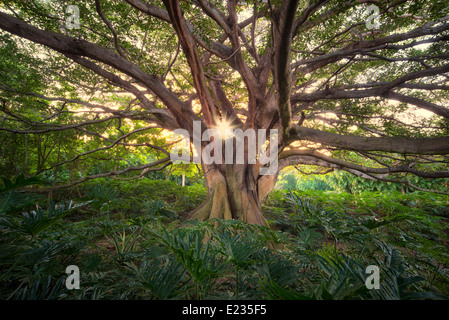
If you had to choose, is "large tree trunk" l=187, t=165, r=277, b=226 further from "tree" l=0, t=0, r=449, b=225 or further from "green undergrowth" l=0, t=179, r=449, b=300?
"green undergrowth" l=0, t=179, r=449, b=300

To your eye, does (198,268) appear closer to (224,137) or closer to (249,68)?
(224,137)

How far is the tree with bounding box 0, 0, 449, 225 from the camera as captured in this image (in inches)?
99.3

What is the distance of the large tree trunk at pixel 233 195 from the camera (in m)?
3.34

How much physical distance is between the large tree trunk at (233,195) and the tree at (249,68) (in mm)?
22

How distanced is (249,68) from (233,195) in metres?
2.42

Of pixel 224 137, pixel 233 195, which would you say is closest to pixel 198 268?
pixel 233 195

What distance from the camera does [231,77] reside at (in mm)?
4793

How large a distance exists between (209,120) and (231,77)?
2045mm

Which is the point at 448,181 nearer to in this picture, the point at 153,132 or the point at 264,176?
the point at 264,176

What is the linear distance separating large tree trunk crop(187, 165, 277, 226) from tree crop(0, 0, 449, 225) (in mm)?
22

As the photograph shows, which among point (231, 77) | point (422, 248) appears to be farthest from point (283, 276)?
point (231, 77)

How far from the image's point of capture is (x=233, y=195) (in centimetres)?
360

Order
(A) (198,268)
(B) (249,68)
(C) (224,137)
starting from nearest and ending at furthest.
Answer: (A) (198,268), (B) (249,68), (C) (224,137)

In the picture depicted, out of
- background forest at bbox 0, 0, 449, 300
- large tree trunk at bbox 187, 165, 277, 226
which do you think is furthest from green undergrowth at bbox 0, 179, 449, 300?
large tree trunk at bbox 187, 165, 277, 226
